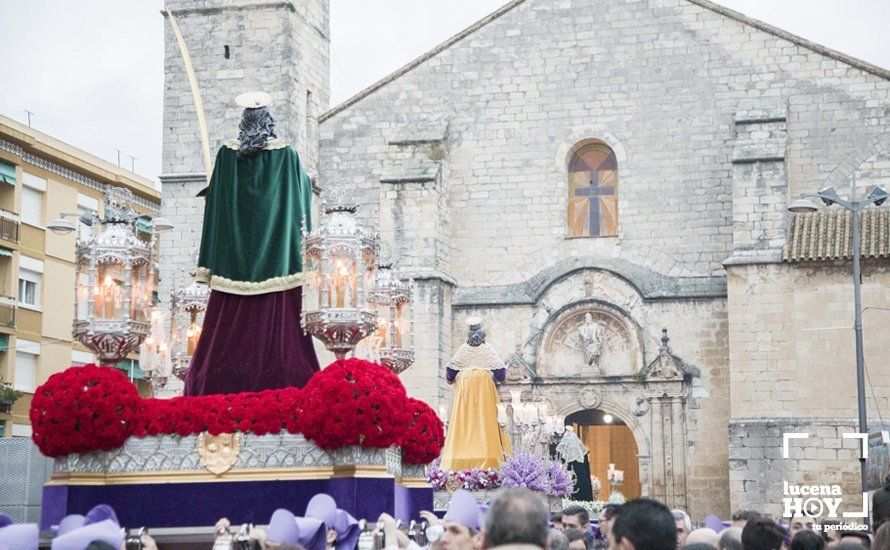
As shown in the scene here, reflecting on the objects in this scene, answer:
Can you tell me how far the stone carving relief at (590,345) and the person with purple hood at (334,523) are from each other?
59.4ft

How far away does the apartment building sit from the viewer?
3297 cm

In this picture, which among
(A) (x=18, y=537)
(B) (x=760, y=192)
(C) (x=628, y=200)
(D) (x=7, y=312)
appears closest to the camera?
(A) (x=18, y=537)

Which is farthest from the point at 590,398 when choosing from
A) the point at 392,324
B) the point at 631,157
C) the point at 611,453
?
the point at 392,324

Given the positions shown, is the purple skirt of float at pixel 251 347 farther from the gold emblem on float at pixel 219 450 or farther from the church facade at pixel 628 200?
the church facade at pixel 628 200

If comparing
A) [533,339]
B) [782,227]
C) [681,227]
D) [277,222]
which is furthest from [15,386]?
[277,222]

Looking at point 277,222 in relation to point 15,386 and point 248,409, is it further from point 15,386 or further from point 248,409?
point 15,386

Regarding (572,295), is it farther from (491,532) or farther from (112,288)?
(491,532)

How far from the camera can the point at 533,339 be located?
27359 mm

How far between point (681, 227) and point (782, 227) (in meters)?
A: 2.35

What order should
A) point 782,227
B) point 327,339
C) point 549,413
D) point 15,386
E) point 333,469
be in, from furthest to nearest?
point 15,386, point 549,413, point 782,227, point 327,339, point 333,469

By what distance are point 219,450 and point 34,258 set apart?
972 inches

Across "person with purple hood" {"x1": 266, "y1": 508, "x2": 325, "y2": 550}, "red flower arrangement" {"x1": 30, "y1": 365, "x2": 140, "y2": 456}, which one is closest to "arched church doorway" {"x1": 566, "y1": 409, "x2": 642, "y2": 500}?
"red flower arrangement" {"x1": 30, "y1": 365, "x2": 140, "y2": 456}

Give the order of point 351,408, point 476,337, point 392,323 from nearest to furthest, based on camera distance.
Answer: point 351,408
point 392,323
point 476,337

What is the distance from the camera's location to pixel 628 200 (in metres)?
27.5
